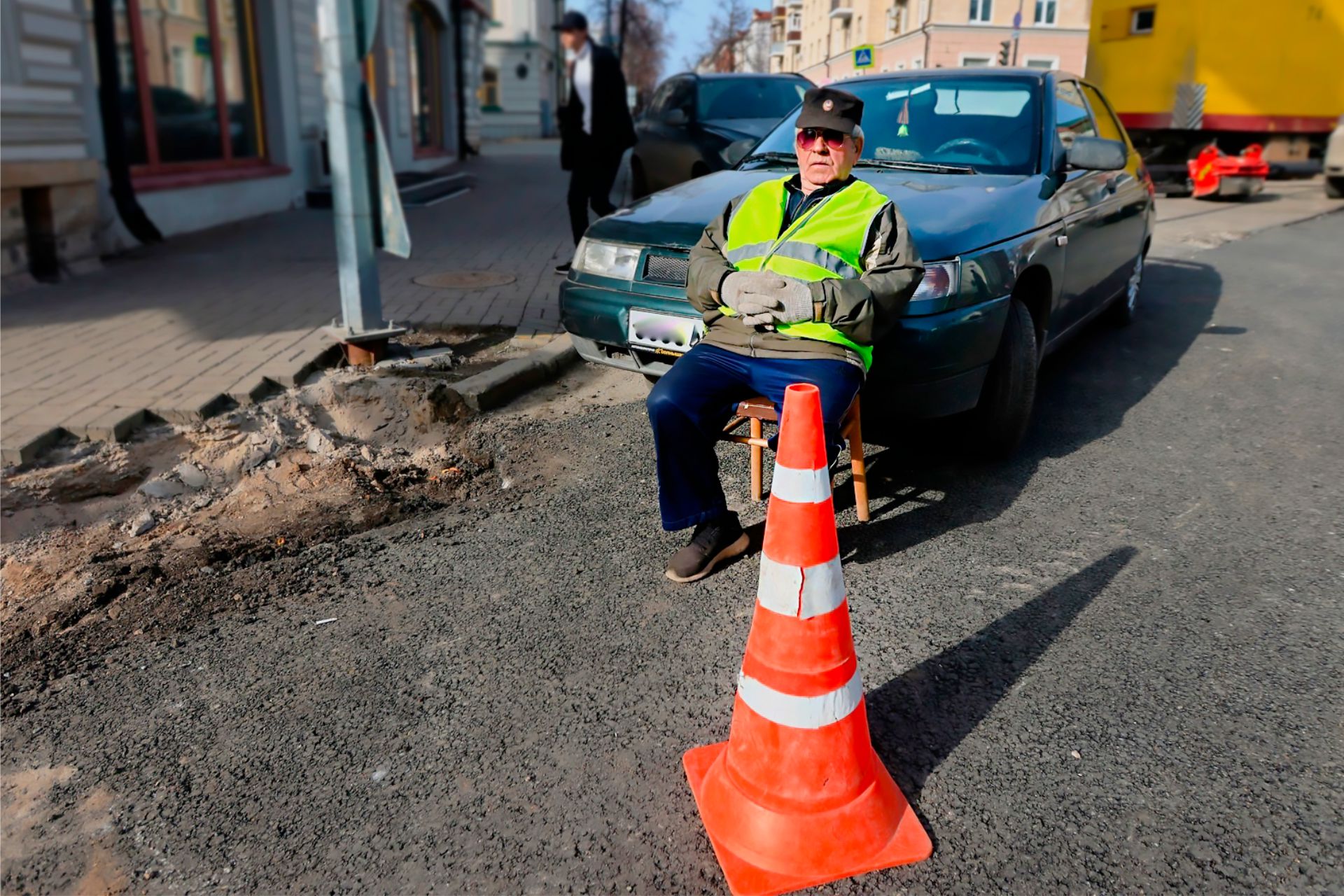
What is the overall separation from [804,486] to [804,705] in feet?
1.55

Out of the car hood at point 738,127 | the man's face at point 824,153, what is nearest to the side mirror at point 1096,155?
the man's face at point 824,153

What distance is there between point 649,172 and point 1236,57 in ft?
26.9

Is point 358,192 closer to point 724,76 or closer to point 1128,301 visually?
point 1128,301

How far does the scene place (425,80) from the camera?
21.2m

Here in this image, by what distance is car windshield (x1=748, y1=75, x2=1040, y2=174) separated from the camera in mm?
4672

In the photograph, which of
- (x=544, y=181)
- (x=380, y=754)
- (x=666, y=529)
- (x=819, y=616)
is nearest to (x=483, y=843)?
(x=380, y=754)

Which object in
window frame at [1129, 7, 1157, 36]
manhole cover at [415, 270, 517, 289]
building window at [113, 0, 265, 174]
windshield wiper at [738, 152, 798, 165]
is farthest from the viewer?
window frame at [1129, 7, 1157, 36]

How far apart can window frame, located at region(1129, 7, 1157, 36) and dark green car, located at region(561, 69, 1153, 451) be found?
9659 millimetres

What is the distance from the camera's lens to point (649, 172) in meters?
11.5

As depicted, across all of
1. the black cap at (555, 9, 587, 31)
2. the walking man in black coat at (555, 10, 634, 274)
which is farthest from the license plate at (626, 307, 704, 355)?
the black cap at (555, 9, 587, 31)

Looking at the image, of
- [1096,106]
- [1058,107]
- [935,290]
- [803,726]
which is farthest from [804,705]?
[1096,106]

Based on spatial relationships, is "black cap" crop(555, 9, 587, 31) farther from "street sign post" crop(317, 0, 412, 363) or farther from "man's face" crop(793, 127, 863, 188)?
"man's face" crop(793, 127, 863, 188)

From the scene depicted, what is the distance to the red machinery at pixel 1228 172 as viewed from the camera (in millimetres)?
13922

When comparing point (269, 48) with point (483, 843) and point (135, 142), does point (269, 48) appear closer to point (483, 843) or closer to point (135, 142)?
point (135, 142)
